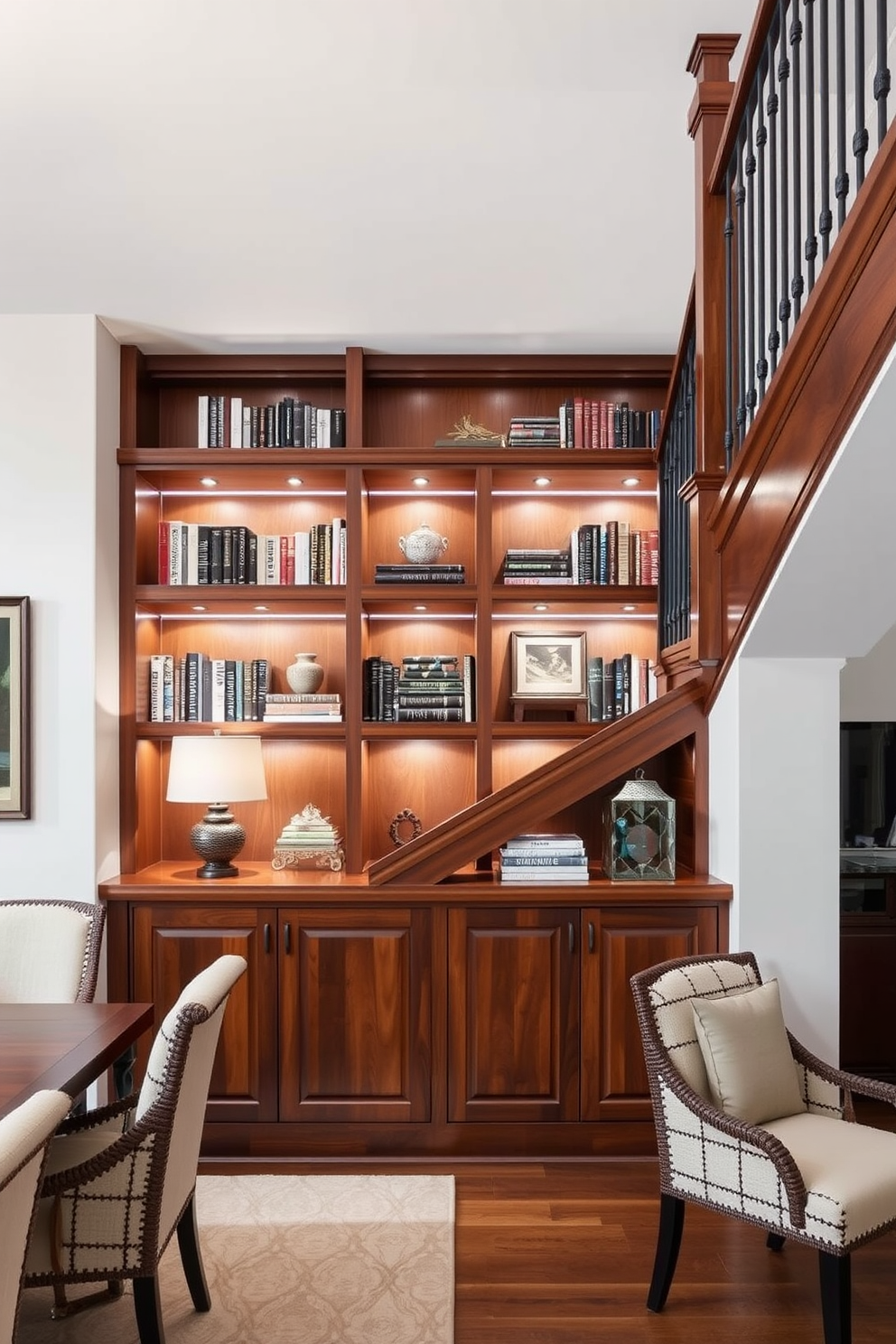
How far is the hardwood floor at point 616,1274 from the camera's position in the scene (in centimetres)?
271

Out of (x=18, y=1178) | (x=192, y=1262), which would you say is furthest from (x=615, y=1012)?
(x=18, y=1178)

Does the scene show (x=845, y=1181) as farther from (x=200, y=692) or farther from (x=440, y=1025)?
(x=200, y=692)

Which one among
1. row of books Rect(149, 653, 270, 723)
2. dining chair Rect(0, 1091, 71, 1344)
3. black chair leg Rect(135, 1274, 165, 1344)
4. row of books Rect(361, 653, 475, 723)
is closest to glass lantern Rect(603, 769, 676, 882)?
row of books Rect(361, 653, 475, 723)

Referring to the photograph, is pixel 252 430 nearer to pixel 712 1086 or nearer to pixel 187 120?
pixel 187 120

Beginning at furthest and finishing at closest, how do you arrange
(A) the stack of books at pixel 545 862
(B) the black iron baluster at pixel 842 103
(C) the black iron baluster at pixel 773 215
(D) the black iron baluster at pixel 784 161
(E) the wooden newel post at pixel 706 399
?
(A) the stack of books at pixel 545 862 < (E) the wooden newel post at pixel 706 399 < (C) the black iron baluster at pixel 773 215 < (D) the black iron baluster at pixel 784 161 < (B) the black iron baluster at pixel 842 103

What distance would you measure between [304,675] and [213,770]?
2.12 feet

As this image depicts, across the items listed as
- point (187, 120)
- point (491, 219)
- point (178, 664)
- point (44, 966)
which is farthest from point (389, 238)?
point (44, 966)

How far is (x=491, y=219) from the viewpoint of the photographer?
352cm

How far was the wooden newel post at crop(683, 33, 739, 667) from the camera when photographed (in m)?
3.26

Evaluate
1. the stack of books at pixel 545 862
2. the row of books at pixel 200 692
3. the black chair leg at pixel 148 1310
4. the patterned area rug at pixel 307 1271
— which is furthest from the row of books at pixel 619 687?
the black chair leg at pixel 148 1310

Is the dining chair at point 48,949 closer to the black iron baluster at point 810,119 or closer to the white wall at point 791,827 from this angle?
the white wall at point 791,827

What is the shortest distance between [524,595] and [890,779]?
5.62 ft

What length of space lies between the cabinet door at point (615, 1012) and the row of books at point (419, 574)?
4.87ft

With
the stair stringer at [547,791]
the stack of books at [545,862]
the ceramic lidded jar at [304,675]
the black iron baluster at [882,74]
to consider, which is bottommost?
the stack of books at [545,862]
